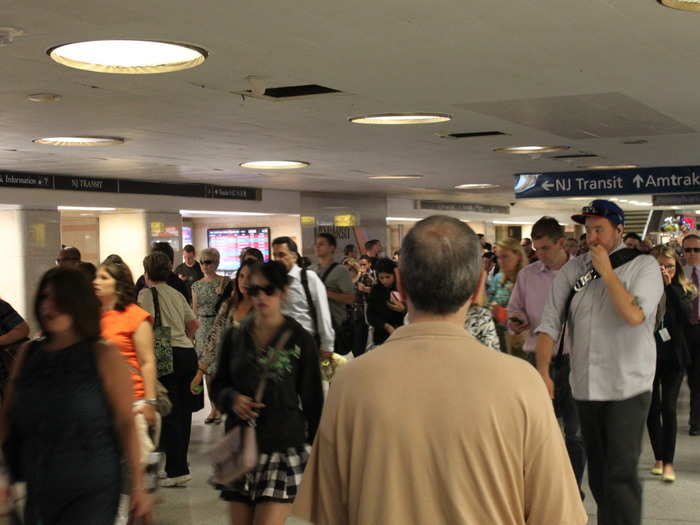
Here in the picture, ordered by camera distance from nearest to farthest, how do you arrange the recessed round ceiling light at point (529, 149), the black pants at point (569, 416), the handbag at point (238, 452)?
the handbag at point (238, 452) → the black pants at point (569, 416) → the recessed round ceiling light at point (529, 149)

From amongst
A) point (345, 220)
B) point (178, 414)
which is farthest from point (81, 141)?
point (345, 220)

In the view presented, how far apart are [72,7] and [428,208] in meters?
22.8

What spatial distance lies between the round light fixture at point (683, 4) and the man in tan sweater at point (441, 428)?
3.34m

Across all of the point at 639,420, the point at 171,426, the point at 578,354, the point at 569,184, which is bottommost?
the point at 171,426

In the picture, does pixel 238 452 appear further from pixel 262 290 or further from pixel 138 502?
pixel 262 290

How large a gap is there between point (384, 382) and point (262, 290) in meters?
2.54

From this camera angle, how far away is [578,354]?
509 cm

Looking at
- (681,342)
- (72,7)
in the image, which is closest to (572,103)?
(681,342)

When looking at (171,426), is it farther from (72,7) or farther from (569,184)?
(569,184)

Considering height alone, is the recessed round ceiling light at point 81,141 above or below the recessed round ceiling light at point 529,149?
below

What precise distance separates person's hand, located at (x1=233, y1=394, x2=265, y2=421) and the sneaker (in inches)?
131

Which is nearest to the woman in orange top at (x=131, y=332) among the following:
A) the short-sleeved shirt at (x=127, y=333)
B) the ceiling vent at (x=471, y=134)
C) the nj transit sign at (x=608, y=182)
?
the short-sleeved shirt at (x=127, y=333)

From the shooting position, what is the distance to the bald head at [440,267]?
210cm

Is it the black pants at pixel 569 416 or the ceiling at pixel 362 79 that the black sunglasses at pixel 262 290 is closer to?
the ceiling at pixel 362 79
